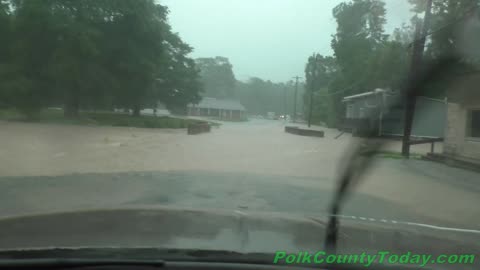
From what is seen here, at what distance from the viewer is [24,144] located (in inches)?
739

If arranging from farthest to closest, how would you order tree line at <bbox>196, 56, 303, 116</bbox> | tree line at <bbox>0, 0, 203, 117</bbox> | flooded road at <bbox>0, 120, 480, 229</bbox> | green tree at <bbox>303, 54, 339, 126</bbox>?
tree line at <bbox>196, 56, 303, 116</bbox>
green tree at <bbox>303, 54, 339, 126</bbox>
tree line at <bbox>0, 0, 203, 117</bbox>
flooded road at <bbox>0, 120, 480, 229</bbox>

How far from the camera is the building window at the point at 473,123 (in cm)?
1625

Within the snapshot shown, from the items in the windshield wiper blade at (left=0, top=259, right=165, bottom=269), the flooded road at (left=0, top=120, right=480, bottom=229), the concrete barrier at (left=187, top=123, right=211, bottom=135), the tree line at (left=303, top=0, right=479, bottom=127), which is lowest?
the flooded road at (left=0, top=120, right=480, bottom=229)

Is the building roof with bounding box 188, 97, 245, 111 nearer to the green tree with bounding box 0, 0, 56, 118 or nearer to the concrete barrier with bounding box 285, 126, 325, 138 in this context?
the concrete barrier with bounding box 285, 126, 325, 138

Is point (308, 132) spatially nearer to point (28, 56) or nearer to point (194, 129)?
point (194, 129)

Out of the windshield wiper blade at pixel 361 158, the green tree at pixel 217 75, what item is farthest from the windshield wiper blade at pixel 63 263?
the green tree at pixel 217 75

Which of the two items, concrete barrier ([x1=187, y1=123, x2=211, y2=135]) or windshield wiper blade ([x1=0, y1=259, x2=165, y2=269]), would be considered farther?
concrete barrier ([x1=187, y1=123, x2=211, y2=135])

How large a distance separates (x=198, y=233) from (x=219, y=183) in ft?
24.5

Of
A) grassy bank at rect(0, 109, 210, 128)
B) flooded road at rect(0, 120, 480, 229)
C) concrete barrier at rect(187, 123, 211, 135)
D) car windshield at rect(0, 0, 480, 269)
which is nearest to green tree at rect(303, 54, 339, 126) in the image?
car windshield at rect(0, 0, 480, 269)

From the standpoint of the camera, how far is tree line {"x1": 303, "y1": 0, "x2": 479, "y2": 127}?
855cm

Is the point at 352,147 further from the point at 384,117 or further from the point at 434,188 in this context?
the point at 434,188

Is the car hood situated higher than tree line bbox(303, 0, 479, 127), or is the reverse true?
tree line bbox(303, 0, 479, 127)

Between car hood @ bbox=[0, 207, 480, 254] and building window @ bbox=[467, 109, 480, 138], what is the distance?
45.5 feet

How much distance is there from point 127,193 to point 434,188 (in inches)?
281
